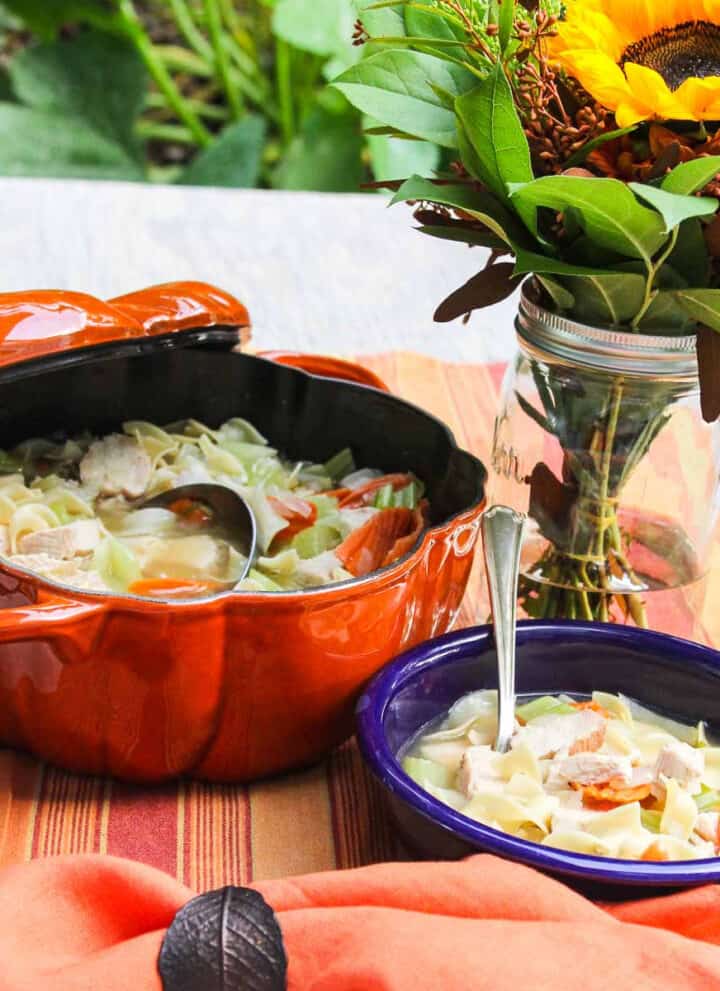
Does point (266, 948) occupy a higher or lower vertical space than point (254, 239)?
lower

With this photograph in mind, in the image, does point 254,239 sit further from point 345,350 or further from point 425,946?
point 425,946

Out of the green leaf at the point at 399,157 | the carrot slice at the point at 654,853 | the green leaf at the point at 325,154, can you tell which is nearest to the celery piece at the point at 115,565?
the carrot slice at the point at 654,853

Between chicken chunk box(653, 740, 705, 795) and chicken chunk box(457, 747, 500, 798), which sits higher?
chicken chunk box(653, 740, 705, 795)

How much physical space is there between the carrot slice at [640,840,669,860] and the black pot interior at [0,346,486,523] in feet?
1.75

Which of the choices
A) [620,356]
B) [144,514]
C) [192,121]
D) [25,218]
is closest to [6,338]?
[144,514]

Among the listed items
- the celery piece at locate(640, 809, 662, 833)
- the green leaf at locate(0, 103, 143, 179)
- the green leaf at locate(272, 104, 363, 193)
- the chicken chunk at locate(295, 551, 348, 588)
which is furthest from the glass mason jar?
the green leaf at locate(0, 103, 143, 179)

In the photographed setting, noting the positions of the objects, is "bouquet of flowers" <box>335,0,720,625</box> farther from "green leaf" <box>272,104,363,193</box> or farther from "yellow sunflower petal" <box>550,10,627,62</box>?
"green leaf" <box>272,104,363,193</box>

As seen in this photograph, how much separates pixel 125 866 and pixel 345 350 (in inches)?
49.1

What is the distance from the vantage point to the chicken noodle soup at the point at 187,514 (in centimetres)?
132

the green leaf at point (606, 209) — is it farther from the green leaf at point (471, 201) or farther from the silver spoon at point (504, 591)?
the silver spoon at point (504, 591)

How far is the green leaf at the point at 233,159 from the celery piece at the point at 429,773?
2.83m

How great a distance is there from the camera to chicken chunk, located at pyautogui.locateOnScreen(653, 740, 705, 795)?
1115 millimetres

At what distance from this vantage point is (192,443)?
1.56m

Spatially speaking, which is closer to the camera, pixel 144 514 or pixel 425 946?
pixel 425 946
